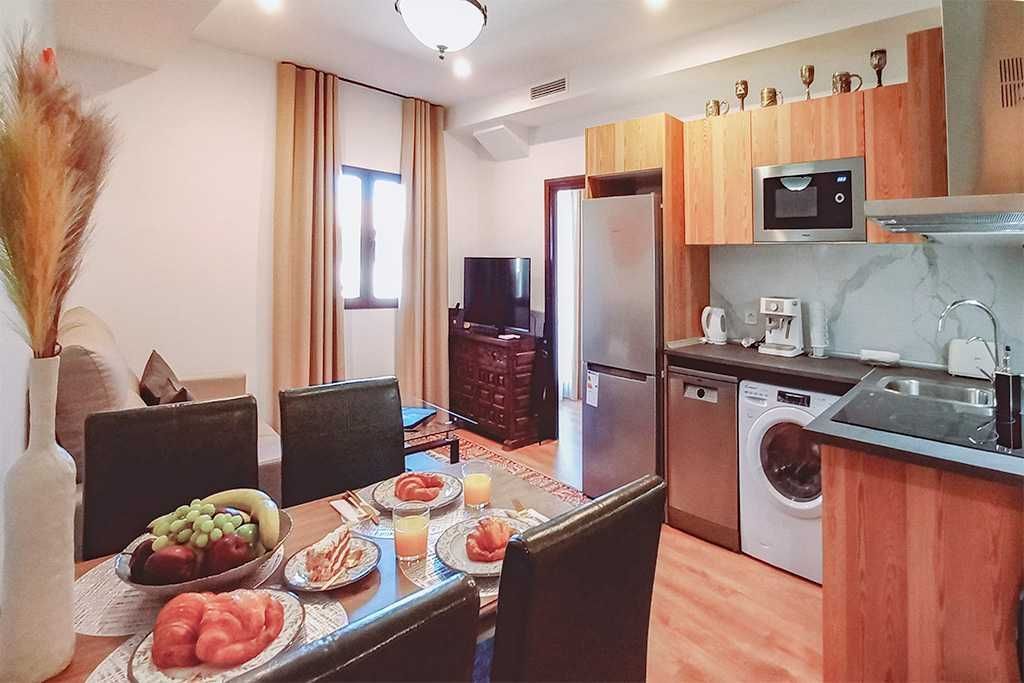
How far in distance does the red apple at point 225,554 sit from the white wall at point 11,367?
1.55 feet

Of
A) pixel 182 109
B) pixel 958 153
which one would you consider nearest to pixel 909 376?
pixel 958 153

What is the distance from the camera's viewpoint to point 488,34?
321 centimetres

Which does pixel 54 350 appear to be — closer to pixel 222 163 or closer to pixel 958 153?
pixel 958 153

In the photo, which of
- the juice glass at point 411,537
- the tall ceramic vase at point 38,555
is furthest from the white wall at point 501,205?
the tall ceramic vase at point 38,555

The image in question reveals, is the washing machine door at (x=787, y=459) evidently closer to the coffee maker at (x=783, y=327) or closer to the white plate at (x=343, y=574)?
the coffee maker at (x=783, y=327)

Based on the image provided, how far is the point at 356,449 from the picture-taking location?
1.81 meters

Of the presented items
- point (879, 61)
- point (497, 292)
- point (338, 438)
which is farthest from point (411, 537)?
point (497, 292)

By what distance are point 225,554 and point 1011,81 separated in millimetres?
2491

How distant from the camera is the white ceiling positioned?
2.87 m

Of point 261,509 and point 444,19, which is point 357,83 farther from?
point 261,509

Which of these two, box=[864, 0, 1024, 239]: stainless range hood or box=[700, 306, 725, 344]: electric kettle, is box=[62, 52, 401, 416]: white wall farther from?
box=[864, 0, 1024, 239]: stainless range hood

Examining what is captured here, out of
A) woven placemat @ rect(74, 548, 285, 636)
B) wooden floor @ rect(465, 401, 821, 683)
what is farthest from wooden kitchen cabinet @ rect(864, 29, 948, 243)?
woven placemat @ rect(74, 548, 285, 636)

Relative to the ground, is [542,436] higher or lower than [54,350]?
lower

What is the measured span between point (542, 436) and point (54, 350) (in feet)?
12.6
